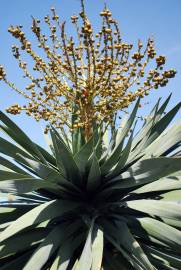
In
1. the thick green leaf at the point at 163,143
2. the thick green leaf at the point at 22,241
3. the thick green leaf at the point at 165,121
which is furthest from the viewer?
the thick green leaf at the point at 165,121

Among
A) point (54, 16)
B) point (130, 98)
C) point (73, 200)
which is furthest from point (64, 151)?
point (54, 16)

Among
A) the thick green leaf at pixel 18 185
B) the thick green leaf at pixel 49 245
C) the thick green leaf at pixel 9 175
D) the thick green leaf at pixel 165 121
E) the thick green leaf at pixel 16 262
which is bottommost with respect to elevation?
the thick green leaf at pixel 16 262

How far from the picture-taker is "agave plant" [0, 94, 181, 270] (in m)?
2.84

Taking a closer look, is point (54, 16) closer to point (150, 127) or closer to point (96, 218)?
point (150, 127)

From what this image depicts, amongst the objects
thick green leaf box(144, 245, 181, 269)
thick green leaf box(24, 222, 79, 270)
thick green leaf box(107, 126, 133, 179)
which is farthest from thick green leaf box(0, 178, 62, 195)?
thick green leaf box(144, 245, 181, 269)

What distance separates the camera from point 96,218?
11.2ft

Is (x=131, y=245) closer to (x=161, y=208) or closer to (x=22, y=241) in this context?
(x=161, y=208)

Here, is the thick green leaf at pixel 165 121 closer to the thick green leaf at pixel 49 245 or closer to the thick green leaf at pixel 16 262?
the thick green leaf at pixel 49 245

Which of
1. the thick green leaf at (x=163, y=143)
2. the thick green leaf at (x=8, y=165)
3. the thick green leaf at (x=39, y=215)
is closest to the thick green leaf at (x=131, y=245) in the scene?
the thick green leaf at (x=39, y=215)

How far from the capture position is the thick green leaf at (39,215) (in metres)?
2.77

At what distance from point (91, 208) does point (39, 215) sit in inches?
25.8

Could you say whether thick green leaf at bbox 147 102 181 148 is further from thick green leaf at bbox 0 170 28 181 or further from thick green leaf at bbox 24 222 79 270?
thick green leaf at bbox 0 170 28 181

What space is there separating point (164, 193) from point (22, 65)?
5.63 ft

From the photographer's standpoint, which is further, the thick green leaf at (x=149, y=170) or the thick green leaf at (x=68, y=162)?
the thick green leaf at (x=68, y=162)
